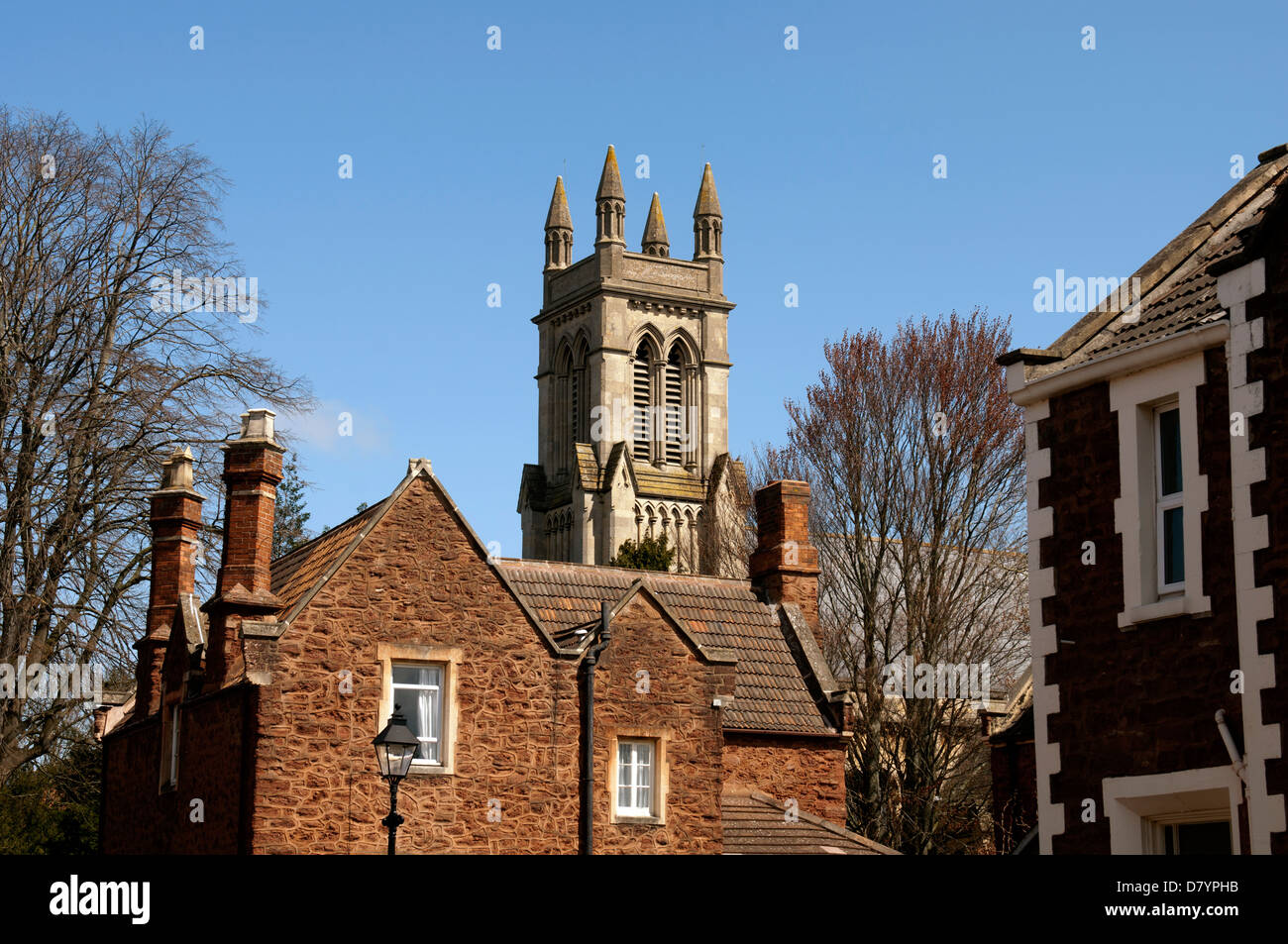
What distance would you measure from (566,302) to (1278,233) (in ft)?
300

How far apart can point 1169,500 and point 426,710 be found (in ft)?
44.1

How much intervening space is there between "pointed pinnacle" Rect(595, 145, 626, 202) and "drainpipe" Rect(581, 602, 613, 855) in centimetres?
7917

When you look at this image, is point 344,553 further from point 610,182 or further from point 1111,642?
point 610,182

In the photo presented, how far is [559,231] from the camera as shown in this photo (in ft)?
364

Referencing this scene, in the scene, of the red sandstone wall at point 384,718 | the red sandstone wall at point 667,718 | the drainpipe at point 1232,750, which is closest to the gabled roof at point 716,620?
the red sandstone wall at point 667,718

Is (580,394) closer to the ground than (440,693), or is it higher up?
higher up

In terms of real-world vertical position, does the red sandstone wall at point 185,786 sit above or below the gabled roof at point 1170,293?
below

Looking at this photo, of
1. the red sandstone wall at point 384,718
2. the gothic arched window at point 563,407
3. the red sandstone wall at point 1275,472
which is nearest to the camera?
the red sandstone wall at point 1275,472

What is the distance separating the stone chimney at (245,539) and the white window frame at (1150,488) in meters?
14.1

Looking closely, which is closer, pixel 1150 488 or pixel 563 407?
pixel 1150 488

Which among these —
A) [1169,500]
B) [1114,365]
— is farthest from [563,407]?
[1169,500]

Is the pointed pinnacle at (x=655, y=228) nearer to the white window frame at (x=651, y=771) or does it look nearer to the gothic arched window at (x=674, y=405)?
the gothic arched window at (x=674, y=405)

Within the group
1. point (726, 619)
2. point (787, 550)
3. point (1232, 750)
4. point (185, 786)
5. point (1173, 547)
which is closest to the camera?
point (1232, 750)

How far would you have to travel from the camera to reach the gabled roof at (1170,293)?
16859mm
